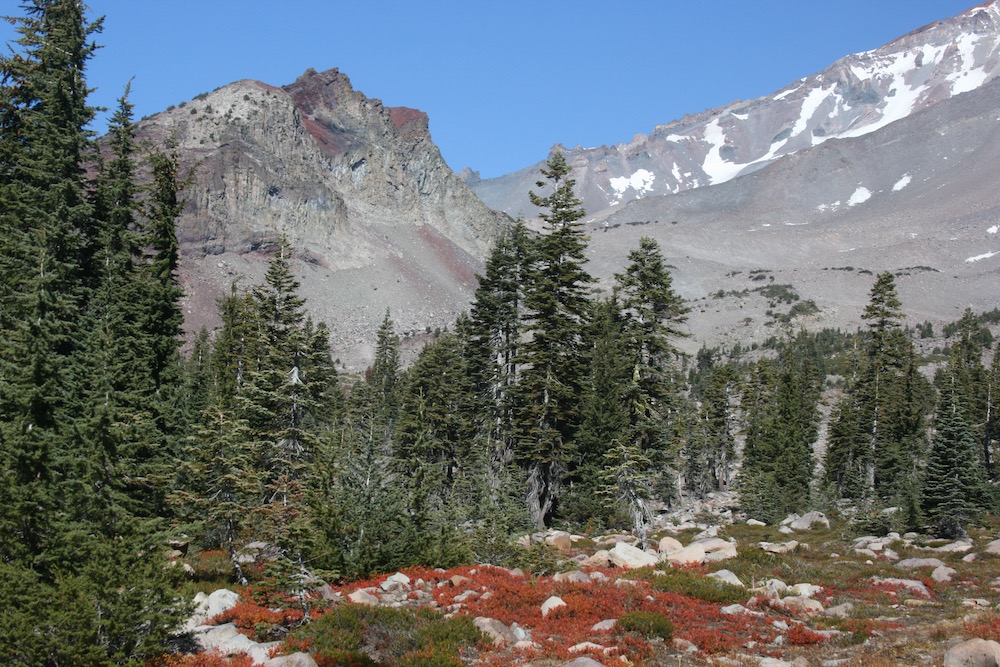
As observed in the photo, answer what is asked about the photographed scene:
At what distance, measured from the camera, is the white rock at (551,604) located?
14227 millimetres

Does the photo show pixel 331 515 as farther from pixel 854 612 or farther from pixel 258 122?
pixel 258 122

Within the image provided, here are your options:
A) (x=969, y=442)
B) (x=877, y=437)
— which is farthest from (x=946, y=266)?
(x=969, y=442)

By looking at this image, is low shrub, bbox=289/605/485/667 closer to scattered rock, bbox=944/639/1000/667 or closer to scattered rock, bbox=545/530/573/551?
scattered rock, bbox=944/639/1000/667

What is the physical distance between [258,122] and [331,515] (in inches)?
6205

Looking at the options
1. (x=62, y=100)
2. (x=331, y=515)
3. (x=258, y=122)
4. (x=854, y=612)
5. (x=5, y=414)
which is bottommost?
(x=854, y=612)

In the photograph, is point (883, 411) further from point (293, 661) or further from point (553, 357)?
point (293, 661)

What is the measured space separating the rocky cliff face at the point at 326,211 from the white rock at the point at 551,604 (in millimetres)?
105416

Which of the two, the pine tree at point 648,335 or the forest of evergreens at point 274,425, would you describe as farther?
the pine tree at point 648,335

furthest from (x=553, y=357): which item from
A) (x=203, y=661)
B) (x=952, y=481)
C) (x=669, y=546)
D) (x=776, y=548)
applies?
(x=203, y=661)

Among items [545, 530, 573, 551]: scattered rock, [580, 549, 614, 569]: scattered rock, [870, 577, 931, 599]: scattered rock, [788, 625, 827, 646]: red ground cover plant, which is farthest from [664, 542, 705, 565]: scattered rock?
[788, 625, 827, 646]: red ground cover plant

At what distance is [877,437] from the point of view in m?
51.8

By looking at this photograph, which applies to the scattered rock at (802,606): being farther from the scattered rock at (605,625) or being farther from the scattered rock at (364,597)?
the scattered rock at (364,597)

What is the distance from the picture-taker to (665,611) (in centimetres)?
1422

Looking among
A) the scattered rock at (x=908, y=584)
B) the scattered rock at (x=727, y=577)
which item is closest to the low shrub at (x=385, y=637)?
the scattered rock at (x=727, y=577)
